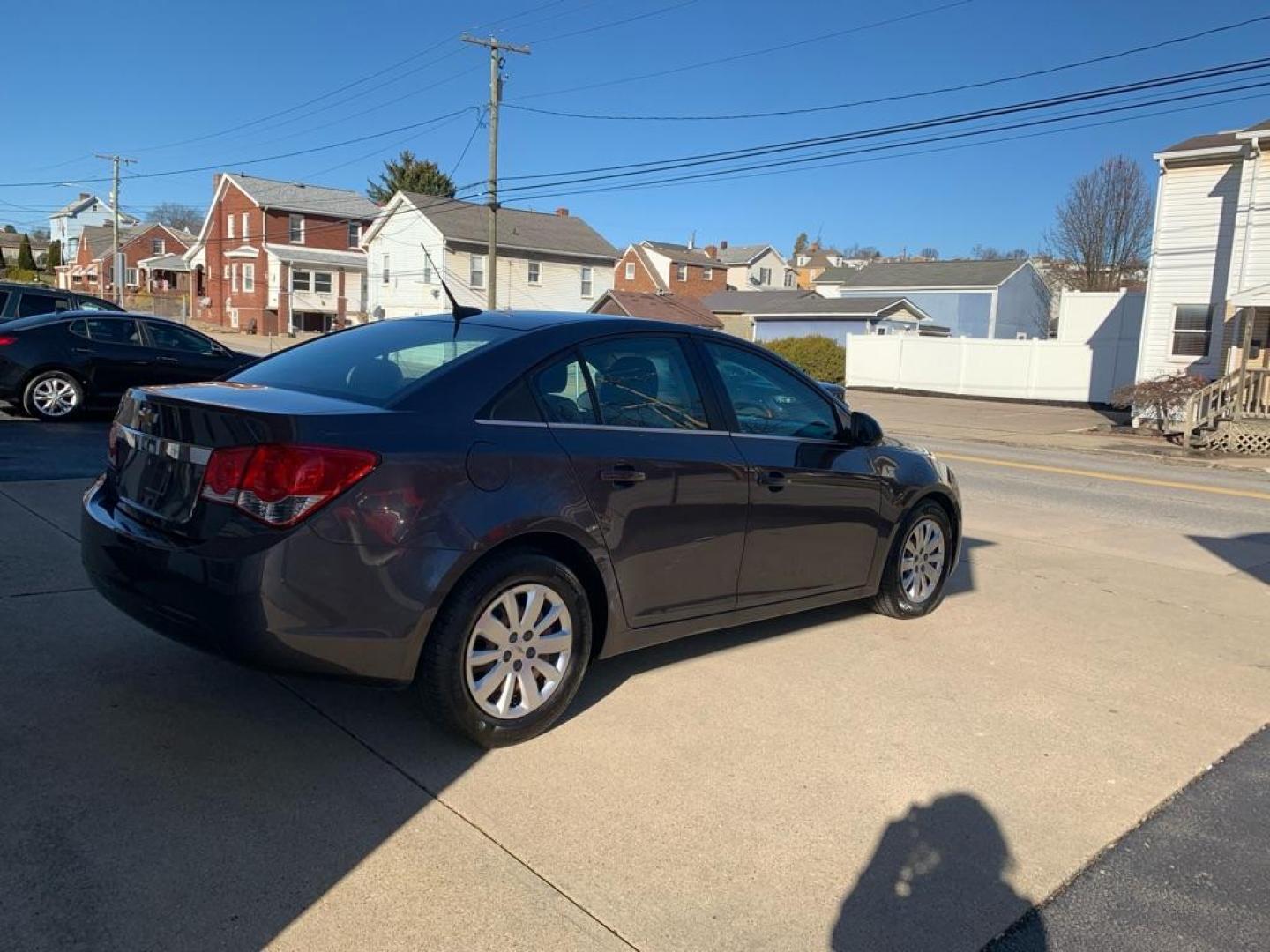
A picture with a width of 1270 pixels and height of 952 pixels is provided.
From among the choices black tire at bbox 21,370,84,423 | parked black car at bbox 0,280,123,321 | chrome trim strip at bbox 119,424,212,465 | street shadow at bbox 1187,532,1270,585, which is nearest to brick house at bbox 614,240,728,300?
parked black car at bbox 0,280,123,321

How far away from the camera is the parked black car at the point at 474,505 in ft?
10.9

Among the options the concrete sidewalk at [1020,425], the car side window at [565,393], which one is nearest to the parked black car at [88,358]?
the car side window at [565,393]

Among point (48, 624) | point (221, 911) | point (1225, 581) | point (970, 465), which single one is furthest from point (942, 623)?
point (970, 465)

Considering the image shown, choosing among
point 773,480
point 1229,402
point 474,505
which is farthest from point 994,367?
point 474,505

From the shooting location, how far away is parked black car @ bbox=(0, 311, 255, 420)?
37.6ft

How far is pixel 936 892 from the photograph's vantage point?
3.03 meters

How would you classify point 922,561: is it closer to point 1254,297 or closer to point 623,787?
point 623,787

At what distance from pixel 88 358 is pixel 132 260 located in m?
76.0

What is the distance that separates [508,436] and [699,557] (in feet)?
3.60

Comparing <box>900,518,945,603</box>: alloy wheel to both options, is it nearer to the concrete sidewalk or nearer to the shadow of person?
the shadow of person

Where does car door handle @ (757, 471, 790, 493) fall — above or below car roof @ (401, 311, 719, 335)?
below

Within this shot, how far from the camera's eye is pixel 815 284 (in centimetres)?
6825

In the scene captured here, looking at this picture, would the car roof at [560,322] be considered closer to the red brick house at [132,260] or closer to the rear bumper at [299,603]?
the rear bumper at [299,603]

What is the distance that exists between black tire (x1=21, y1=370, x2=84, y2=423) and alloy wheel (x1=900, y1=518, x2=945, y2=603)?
405 inches
